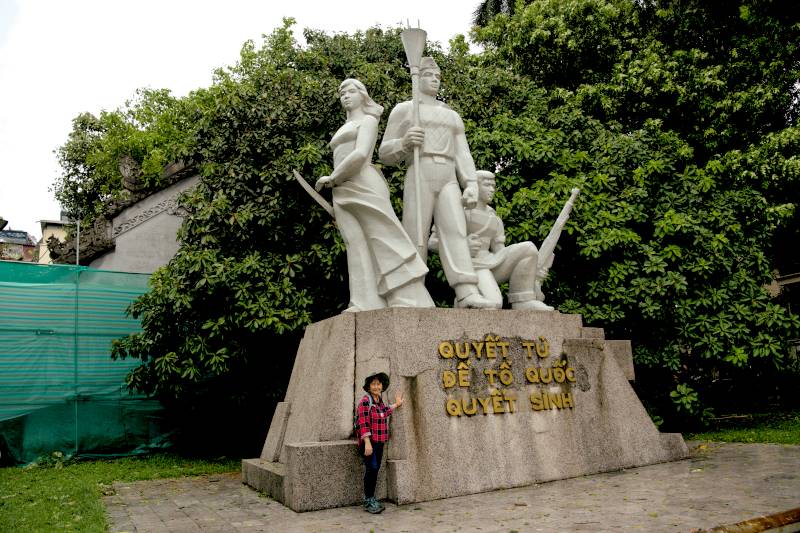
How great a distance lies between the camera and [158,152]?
2388 cm

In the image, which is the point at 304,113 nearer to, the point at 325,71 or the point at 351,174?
the point at 325,71

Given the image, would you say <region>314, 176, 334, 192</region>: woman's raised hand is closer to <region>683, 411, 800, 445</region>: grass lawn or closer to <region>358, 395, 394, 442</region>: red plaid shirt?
<region>358, 395, 394, 442</region>: red plaid shirt

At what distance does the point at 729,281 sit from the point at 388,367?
24.3 ft

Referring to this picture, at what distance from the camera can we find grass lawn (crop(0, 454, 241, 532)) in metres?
5.65

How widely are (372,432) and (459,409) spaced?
3.36 feet

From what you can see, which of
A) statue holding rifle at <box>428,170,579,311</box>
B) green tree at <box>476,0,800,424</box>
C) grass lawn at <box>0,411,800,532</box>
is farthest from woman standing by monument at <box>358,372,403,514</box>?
green tree at <box>476,0,800,424</box>

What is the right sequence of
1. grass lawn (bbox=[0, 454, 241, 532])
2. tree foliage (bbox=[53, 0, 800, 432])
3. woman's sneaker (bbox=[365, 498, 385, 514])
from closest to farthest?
woman's sneaker (bbox=[365, 498, 385, 514])
grass lawn (bbox=[0, 454, 241, 532])
tree foliage (bbox=[53, 0, 800, 432])

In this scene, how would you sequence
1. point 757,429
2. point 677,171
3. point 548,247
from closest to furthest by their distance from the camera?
1. point 548,247
2. point 757,429
3. point 677,171

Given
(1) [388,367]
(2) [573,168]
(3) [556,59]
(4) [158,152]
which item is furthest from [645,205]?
(4) [158,152]

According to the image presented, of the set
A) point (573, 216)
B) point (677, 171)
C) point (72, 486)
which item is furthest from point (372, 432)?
point (677, 171)

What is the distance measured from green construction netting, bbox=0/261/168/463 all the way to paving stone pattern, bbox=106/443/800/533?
425 cm

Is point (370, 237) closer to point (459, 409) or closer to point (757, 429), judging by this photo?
point (459, 409)

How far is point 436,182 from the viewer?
7281mm

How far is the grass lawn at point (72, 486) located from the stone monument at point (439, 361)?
63.7 inches
